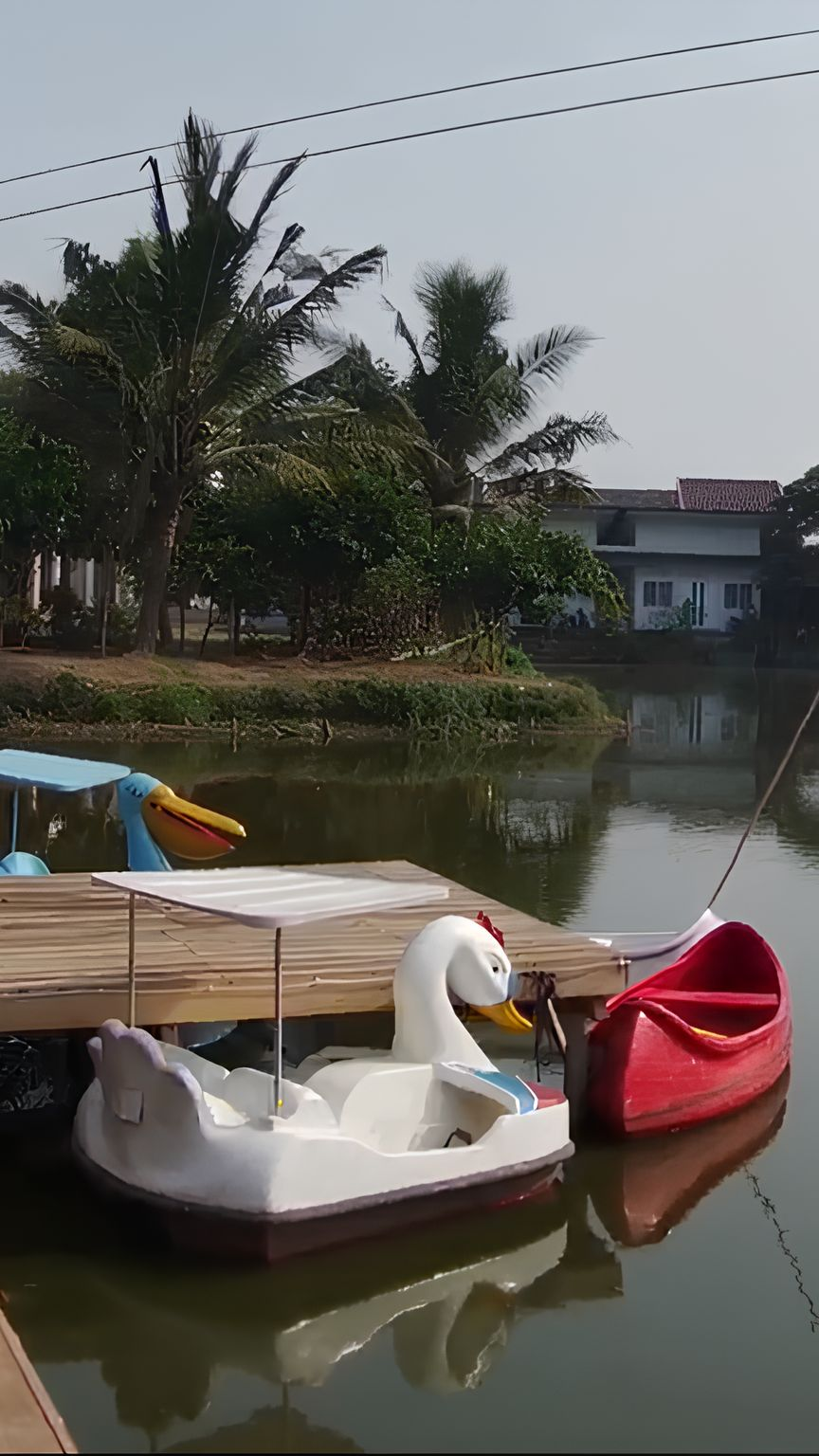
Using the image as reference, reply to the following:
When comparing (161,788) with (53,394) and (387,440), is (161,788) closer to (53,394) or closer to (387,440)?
(53,394)

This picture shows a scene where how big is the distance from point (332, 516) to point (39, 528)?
4853mm

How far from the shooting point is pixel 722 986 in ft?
28.5

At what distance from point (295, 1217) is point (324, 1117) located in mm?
401

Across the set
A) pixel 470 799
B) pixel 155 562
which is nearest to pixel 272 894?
pixel 470 799

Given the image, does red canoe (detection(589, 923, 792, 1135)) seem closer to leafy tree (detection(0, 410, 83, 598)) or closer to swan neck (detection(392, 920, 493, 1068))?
swan neck (detection(392, 920, 493, 1068))

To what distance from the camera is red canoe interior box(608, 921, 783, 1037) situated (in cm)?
777

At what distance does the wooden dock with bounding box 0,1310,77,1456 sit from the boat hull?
1352mm

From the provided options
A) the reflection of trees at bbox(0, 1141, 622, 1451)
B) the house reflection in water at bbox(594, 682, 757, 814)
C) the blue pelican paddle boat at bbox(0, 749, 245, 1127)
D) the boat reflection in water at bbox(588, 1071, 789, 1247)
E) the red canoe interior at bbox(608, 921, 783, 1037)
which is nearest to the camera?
the reflection of trees at bbox(0, 1141, 622, 1451)

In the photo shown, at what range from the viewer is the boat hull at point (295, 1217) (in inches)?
223

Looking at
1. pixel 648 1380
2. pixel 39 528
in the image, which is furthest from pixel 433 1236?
pixel 39 528

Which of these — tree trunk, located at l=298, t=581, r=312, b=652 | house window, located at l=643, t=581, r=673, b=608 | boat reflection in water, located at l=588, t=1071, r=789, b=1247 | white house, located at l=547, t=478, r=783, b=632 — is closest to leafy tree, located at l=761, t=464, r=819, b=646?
white house, located at l=547, t=478, r=783, b=632

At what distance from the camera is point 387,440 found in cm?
2680

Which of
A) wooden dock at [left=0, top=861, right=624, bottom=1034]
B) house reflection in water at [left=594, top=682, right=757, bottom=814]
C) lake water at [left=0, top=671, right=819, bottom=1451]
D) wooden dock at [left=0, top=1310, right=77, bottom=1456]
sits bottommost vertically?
lake water at [left=0, top=671, right=819, bottom=1451]

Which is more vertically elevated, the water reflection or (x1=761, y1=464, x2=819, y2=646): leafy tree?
(x1=761, y1=464, x2=819, y2=646): leafy tree
